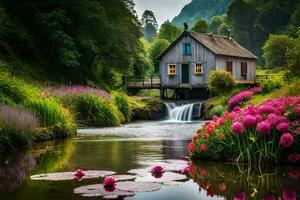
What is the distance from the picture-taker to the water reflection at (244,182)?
8.43 m

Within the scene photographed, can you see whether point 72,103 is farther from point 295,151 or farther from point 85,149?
point 295,151

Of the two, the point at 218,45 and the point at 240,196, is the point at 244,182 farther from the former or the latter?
the point at 218,45

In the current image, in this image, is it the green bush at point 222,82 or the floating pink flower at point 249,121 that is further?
the green bush at point 222,82

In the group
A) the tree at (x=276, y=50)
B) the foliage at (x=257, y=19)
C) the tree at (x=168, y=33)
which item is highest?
the foliage at (x=257, y=19)

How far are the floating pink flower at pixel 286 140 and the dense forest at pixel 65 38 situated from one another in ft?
84.4

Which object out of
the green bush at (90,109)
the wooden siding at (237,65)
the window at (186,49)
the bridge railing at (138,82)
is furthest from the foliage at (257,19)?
the green bush at (90,109)

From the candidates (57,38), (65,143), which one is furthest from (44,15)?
(65,143)

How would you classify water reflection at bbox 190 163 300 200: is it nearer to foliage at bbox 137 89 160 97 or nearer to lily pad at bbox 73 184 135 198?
lily pad at bbox 73 184 135 198

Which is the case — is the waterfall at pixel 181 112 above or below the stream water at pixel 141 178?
above

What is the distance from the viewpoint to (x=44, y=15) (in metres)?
39.5

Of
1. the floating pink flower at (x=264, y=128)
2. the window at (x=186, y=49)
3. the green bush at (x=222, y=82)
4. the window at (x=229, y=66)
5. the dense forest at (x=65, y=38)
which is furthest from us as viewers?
the window at (x=229, y=66)

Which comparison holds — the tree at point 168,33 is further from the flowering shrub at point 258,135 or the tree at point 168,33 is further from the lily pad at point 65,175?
the lily pad at point 65,175

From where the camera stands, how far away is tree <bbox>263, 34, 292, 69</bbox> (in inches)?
3093

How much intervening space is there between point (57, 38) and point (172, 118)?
10.8 meters
